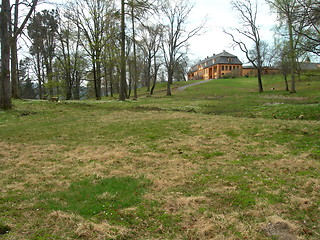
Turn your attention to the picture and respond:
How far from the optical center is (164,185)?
477 cm

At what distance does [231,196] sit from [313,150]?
4.00 meters

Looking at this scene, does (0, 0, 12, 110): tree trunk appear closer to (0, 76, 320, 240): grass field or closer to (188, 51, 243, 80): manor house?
(0, 76, 320, 240): grass field

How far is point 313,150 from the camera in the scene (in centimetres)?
662

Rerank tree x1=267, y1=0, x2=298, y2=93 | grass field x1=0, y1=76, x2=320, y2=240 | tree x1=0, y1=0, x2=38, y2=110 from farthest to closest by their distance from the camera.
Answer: tree x1=0, y1=0, x2=38, y2=110
tree x1=267, y1=0, x2=298, y2=93
grass field x1=0, y1=76, x2=320, y2=240

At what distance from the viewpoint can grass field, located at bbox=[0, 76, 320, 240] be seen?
3262mm

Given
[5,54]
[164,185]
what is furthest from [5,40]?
[164,185]

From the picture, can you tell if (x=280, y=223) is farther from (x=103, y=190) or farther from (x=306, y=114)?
(x=306, y=114)

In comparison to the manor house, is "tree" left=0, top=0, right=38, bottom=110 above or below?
below

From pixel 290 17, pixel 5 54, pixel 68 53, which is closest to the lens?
pixel 290 17

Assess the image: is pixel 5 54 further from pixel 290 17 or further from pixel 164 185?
pixel 290 17

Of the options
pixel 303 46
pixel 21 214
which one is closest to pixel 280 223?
pixel 21 214

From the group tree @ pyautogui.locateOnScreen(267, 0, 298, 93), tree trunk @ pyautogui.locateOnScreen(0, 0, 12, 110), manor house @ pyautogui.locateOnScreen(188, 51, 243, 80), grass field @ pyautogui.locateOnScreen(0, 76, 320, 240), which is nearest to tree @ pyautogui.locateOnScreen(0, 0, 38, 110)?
tree trunk @ pyautogui.locateOnScreen(0, 0, 12, 110)

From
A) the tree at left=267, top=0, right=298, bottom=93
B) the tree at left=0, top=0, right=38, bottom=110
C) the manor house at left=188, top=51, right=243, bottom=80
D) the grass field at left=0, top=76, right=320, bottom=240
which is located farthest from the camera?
the manor house at left=188, top=51, right=243, bottom=80

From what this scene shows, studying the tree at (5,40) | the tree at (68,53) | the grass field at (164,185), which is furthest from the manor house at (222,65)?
the grass field at (164,185)
